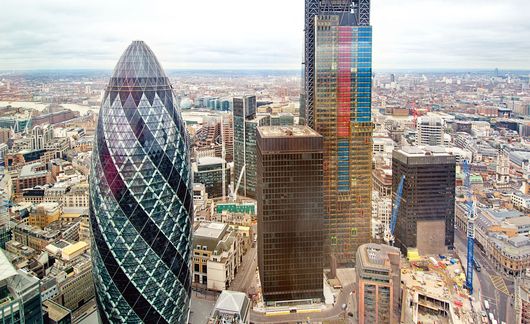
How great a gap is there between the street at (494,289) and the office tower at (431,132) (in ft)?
47.3

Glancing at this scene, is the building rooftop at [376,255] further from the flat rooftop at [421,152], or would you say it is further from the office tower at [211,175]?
the office tower at [211,175]

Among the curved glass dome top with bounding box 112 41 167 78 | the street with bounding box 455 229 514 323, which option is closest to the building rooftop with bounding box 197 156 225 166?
the street with bounding box 455 229 514 323

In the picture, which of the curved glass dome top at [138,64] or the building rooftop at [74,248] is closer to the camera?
the curved glass dome top at [138,64]

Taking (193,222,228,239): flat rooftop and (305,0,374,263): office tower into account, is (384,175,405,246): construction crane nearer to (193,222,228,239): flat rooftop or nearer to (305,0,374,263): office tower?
(305,0,374,263): office tower

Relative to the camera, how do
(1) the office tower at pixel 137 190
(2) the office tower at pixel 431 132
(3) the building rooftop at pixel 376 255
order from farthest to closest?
(2) the office tower at pixel 431 132
(3) the building rooftop at pixel 376 255
(1) the office tower at pixel 137 190

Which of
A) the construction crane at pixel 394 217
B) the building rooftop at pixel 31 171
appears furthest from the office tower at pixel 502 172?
the building rooftop at pixel 31 171

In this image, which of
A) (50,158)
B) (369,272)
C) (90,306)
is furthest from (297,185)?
(50,158)

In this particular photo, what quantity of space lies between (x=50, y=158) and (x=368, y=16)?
67.4ft

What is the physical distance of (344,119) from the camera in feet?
58.9

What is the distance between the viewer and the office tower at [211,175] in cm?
2682

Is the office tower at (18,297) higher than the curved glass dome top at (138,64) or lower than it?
lower

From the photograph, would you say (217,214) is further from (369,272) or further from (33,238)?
(369,272)

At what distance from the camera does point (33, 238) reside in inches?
708

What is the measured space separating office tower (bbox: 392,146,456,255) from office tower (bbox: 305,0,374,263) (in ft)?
7.11
